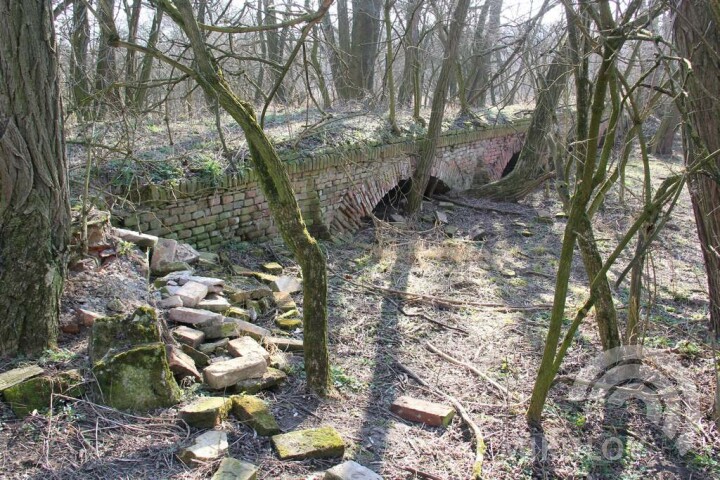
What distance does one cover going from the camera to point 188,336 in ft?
13.7

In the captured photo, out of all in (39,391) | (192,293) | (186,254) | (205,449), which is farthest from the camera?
(186,254)

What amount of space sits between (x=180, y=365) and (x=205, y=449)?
31.9 inches

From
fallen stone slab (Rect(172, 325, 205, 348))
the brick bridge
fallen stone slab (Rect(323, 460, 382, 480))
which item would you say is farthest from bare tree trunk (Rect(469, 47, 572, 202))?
fallen stone slab (Rect(323, 460, 382, 480))

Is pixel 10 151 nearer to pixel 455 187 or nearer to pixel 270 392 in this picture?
pixel 270 392

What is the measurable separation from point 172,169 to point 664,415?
5232 mm

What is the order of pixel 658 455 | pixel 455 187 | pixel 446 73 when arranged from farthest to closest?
pixel 455 187
pixel 446 73
pixel 658 455

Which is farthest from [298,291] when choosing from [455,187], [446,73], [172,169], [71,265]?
[455,187]

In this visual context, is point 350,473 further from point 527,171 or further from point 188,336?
point 527,171

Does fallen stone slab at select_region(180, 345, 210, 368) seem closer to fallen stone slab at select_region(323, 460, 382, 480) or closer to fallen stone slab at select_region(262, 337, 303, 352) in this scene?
fallen stone slab at select_region(262, 337, 303, 352)

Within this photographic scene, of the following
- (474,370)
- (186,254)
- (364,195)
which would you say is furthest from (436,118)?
(474,370)

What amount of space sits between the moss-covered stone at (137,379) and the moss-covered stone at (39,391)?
0.46 ft

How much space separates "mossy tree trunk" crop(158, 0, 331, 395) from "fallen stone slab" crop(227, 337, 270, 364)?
17.2 inches

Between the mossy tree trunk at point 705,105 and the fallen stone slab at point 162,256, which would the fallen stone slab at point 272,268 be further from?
the mossy tree trunk at point 705,105

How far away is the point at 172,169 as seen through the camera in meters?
6.39
